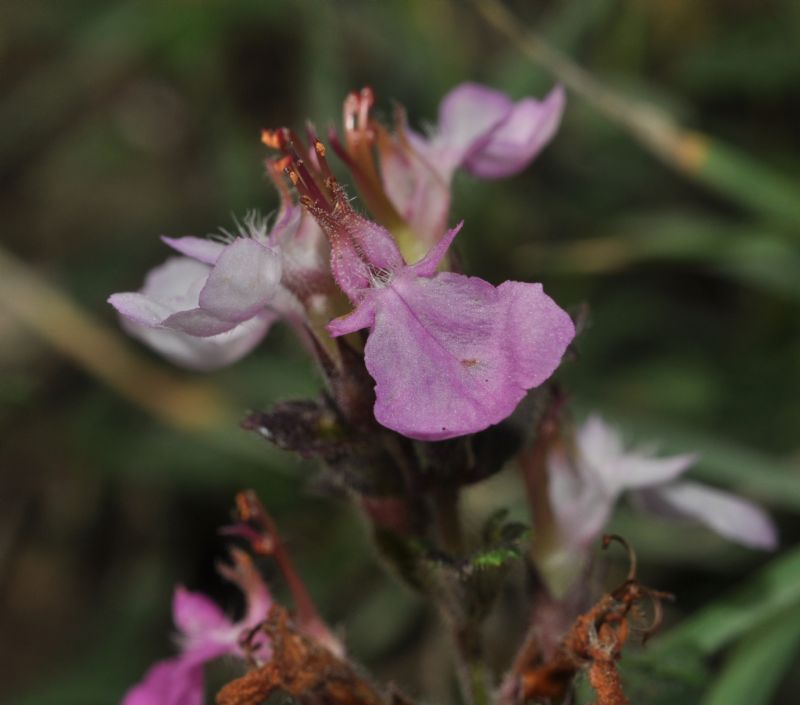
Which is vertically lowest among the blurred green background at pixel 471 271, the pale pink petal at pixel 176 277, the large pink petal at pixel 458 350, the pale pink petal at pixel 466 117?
the blurred green background at pixel 471 271

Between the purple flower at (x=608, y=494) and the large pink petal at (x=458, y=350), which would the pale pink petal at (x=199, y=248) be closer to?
the large pink petal at (x=458, y=350)

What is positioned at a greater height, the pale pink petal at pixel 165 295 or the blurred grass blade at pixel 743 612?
the pale pink petal at pixel 165 295

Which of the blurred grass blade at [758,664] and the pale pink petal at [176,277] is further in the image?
the blurred grass blade at [758,664]

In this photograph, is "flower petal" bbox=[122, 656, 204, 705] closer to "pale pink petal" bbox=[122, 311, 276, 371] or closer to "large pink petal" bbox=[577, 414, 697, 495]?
"pale pink petal" bbox=[122, 311, 276, 371]

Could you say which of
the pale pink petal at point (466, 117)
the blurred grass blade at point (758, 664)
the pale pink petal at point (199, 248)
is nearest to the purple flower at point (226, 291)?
the pale pink petal at point (199, 248)

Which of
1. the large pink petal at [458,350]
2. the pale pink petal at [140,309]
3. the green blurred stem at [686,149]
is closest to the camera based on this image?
the large pink petal at [458,350]

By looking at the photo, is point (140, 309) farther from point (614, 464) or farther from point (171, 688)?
point (614, 464)
